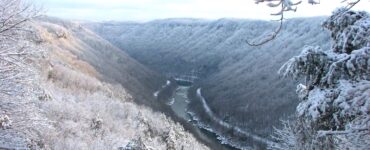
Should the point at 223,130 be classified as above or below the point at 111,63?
below

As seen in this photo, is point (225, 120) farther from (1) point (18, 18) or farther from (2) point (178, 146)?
Result: (1) point (18, 18)

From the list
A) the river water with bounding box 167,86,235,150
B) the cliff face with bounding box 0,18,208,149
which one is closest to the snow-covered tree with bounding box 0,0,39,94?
the cliff face with bounding box 0,18,208,149

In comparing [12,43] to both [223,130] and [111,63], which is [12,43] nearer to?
[223,130]

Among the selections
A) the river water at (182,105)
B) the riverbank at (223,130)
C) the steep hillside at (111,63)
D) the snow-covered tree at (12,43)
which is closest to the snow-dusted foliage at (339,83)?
the snow-covered tree at (12,43)

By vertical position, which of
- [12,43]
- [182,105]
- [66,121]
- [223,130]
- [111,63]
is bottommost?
[182,105]

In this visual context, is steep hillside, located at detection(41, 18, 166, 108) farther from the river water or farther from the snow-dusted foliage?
the snow-dusted foliage

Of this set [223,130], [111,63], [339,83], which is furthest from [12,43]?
[111,63]

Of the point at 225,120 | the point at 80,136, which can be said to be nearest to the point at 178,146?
the point at 80,136

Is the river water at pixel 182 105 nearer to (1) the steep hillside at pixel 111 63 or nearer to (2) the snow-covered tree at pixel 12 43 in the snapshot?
(1) the steep hillside at pixel 111 63
